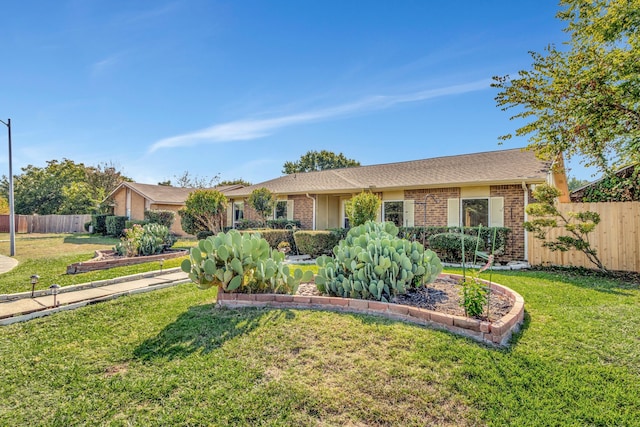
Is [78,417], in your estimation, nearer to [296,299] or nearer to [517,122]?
[296,299]

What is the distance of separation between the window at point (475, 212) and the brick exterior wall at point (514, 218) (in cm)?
65

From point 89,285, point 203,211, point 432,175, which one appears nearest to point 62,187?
point 203,211

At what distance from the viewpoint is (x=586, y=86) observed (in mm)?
6035

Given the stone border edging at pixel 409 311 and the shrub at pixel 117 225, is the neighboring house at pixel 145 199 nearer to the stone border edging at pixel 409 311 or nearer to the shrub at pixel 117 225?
the shrub at pixel 117 225

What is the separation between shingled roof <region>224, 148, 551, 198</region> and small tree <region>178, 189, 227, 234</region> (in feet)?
8.42

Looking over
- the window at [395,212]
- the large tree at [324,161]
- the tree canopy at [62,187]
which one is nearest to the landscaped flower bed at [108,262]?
the window at [395,212]

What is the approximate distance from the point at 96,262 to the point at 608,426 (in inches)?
410

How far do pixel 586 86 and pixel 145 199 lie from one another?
2503cm

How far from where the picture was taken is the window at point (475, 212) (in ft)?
38.5

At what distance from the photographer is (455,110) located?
1334 centimetres

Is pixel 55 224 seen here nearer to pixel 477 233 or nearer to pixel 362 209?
pixel 362 209

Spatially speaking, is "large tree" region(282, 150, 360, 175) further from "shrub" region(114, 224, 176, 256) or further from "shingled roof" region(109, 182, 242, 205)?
"shrub" region(114, 224, 176, 256)

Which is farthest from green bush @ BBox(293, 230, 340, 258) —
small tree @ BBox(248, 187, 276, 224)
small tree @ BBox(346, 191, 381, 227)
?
small tree @ BBox(248, 187, 276, 224)

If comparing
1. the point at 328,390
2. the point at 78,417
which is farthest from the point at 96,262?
the point at 328,390
